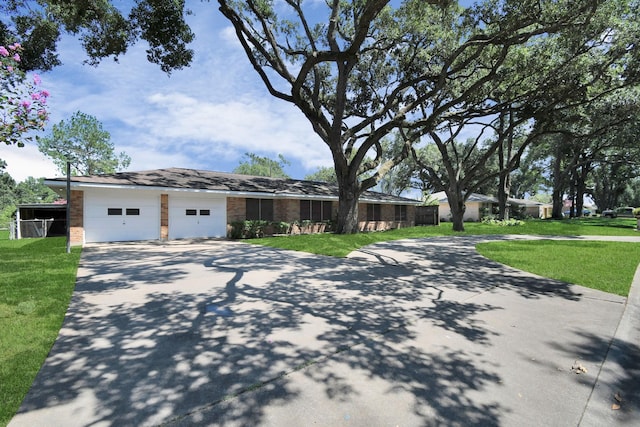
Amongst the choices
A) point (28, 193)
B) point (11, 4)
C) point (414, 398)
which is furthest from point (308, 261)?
point (28, 193)

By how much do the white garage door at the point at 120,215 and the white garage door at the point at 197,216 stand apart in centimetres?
82

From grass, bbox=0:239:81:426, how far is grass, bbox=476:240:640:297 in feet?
28.6

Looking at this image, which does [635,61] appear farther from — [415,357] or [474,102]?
[415,357]

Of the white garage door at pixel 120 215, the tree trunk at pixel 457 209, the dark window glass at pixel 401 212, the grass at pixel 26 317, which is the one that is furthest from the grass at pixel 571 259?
the dark window glass at pixel 401 212

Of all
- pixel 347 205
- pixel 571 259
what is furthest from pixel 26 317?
pixel 347 205

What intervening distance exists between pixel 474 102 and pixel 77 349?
65.4 feet

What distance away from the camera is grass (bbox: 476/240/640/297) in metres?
6.61

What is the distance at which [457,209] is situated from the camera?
72.3 feet

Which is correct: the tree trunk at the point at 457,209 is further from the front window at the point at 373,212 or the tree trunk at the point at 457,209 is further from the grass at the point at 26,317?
the grass at the point at 26,317

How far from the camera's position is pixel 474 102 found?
1769 cm

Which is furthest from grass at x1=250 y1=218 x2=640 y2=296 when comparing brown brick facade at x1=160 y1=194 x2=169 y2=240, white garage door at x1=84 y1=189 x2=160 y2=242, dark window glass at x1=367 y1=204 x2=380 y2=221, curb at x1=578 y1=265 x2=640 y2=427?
dark window glass at x1=367 y1=204 x2=380 y2=221

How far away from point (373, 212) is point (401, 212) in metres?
4.27

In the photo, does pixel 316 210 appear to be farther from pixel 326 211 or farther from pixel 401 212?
pixel 401 212

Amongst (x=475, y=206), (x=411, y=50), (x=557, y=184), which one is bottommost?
(x=475, y=206)
